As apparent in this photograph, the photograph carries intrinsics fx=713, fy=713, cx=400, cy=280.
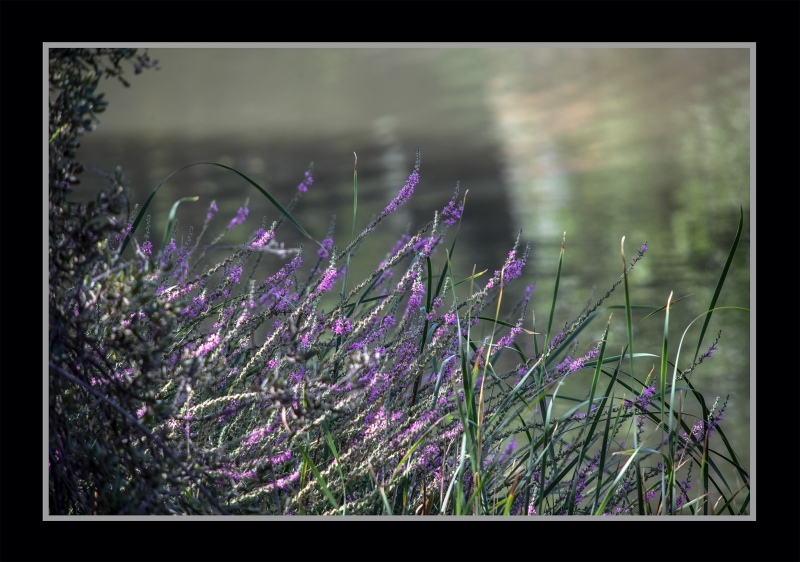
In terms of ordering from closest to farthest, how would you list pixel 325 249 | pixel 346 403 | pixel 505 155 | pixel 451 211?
pixel 346 403
pixel 325 249
pixel 451 211
pixel 505 155

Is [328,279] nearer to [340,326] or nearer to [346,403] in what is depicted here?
[340,326]

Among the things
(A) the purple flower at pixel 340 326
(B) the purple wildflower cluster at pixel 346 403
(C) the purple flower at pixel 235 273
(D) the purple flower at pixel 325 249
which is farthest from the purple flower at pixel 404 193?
(C) the purple flower at pixel 235 273

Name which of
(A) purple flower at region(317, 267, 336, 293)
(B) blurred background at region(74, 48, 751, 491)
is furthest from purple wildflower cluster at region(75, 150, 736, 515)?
(B) blurred background at region(74, 48, 751, 491)

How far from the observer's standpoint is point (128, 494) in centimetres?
122

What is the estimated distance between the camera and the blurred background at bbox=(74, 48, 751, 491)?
381cm

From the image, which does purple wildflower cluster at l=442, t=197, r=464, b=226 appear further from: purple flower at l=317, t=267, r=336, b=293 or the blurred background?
purple flower at l=317, t=267, r=336, b=293

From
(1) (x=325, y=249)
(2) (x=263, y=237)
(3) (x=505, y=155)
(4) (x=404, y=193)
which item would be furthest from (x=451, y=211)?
(3) (x=505, y=155)

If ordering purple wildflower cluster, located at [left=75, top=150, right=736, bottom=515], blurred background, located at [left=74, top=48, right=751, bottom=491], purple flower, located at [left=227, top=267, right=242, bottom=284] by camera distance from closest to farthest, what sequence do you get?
purple wildflower cluster, located at [left=75, top=150, right=736, bottom=515]
purple flower, located at [left=227, top=267, right=242, bottom=284]
blurred background, located at [left=74, top=48, right=751, bottom=491]

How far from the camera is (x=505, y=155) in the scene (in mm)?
8375
